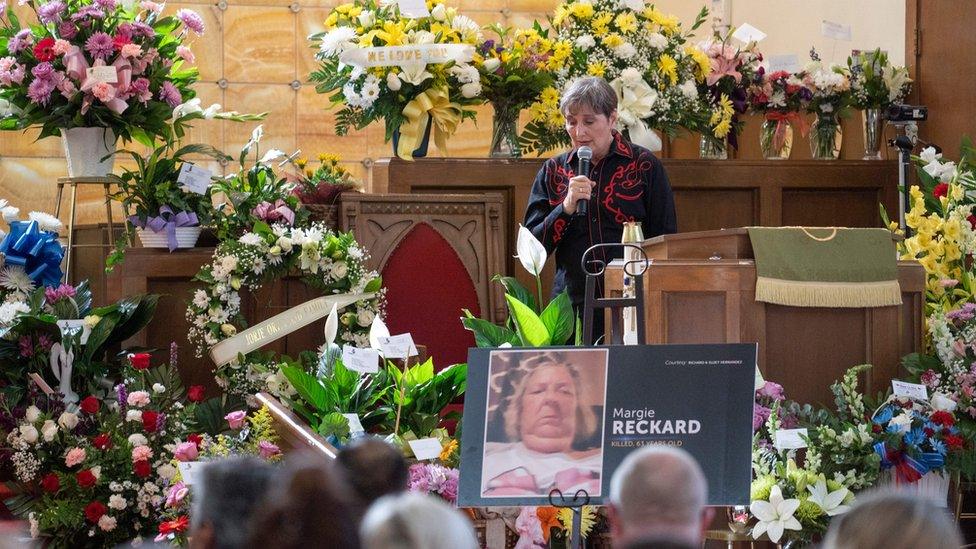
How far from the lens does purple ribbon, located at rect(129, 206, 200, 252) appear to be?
14.9 feet

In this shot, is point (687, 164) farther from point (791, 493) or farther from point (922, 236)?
point (791, 493)

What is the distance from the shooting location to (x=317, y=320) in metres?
4.56

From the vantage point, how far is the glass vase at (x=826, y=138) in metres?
5.38

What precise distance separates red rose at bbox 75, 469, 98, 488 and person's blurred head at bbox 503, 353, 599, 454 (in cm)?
184

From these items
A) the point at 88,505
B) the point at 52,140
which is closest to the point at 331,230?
the point at 88,505

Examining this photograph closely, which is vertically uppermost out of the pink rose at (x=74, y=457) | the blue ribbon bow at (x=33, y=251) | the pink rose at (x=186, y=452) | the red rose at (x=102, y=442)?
the blue ribbon bow at (x=33, y=251)

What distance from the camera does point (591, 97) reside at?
13.1 ft

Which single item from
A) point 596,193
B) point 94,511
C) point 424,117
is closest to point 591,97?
point 596,193

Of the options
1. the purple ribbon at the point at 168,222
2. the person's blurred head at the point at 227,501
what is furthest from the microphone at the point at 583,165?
the person's blurred head at the point at 227,501

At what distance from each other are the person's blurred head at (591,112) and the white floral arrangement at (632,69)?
0.86 meters

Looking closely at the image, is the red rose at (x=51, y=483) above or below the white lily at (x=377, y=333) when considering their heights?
below

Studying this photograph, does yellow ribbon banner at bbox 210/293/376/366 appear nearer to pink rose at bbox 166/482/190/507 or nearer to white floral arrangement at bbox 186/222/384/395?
white floral arrangement at bbox 186/222/384/395

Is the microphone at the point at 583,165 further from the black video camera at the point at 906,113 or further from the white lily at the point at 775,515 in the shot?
the black video camera at the point at 906,113

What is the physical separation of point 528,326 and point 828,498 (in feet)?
3.06
